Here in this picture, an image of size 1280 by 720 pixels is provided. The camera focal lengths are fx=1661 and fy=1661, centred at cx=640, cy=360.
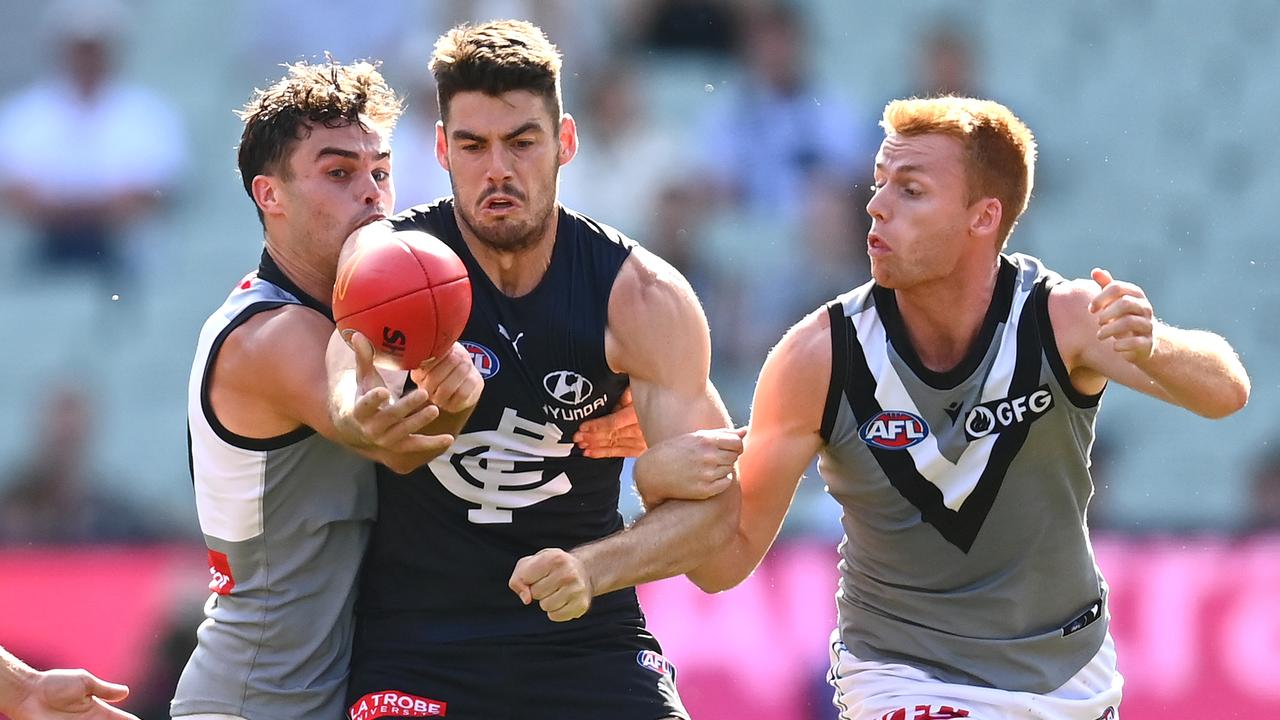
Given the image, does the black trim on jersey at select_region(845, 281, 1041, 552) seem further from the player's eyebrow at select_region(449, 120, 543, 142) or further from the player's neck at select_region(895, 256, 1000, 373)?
the player's eyebrow at select_region(449, 120, 543, 142)

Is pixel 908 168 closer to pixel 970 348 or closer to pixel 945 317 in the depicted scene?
pixel 945 317

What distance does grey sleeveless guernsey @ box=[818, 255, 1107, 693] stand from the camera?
5418 millimetres

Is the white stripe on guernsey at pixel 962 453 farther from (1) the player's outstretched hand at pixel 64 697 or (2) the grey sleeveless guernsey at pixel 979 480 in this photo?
(1) the player's outstretched hand at pixel 64 697

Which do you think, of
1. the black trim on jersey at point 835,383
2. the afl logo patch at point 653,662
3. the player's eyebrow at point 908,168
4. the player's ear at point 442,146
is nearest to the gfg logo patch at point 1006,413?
the black trim on jersey at point 835,383

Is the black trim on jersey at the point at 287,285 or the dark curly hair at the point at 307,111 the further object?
the dark curly hair at the point at 307,111

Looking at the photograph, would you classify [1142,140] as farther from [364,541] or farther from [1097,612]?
[364,541]

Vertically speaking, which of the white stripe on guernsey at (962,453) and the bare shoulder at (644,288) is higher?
the bare shoulder at (644,288)

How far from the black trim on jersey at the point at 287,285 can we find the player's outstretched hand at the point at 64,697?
1324mm

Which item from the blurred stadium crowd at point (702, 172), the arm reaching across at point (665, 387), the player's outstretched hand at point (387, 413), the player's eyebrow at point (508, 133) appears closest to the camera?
the player's outstretched hand at point (387, 413)

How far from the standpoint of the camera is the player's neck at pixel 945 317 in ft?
18.1

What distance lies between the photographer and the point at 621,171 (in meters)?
11.2

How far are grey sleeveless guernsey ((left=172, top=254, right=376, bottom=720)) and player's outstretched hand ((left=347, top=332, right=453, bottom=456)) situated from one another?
0.80 meters

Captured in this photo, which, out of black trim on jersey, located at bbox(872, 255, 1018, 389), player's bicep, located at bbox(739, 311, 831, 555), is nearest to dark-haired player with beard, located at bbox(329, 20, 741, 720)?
player's bicep, located at bbox(739, 311, 831, 555)

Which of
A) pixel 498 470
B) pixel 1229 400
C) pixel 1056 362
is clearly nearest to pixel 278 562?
pixel 498 470
